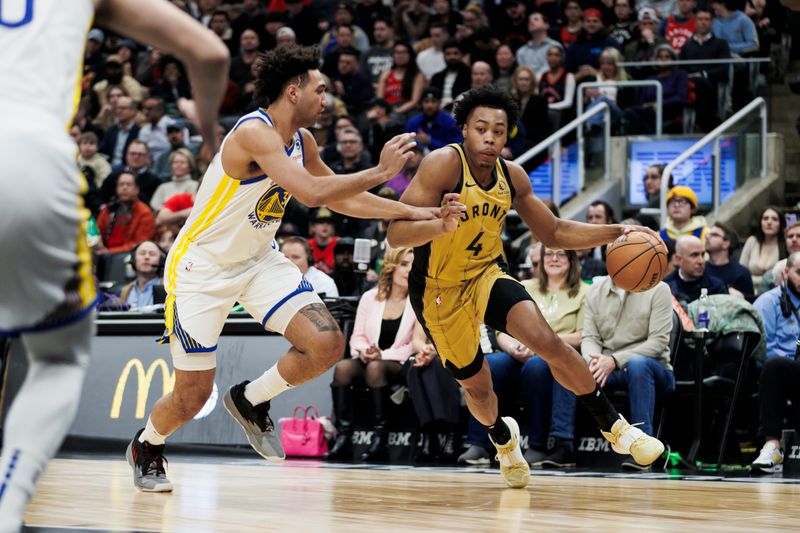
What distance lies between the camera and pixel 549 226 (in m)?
6.38

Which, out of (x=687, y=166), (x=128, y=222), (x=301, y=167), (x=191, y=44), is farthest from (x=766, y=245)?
(x=191, y=44)

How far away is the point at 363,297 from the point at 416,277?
280 cm

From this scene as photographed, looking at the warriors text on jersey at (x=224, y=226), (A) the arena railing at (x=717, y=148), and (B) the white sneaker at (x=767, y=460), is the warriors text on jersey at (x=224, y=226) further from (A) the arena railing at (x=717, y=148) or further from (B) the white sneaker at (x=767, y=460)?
(A) the arena railing at (x=717, y=148)

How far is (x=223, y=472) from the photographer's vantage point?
716 cm

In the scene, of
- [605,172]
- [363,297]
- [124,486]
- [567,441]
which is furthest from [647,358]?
[605,172]

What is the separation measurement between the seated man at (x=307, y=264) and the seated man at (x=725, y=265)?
2935 millimetres

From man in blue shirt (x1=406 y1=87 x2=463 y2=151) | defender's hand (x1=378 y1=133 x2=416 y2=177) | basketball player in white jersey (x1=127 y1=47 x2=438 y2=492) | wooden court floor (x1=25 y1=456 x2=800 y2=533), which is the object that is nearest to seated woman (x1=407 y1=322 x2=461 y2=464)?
wooden court floor (x1=25 y1=456 x2=800 y2=533)

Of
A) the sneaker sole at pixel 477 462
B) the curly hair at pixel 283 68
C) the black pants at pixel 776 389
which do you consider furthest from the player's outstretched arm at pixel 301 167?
the black pants at pixel 776 389

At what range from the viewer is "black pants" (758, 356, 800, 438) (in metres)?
7.75

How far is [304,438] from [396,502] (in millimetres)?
3532

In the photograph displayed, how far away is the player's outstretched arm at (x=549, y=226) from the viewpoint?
20.6 feet

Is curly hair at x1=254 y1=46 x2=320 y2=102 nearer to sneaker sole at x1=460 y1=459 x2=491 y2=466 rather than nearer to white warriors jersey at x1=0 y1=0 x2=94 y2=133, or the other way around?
white warriors jersey at x1=0 y1=0 x2=94 y2=133

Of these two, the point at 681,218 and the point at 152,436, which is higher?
the point at 681,218

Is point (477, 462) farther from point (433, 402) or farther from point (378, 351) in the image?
point (378, 351)
